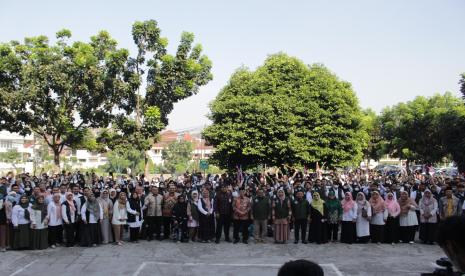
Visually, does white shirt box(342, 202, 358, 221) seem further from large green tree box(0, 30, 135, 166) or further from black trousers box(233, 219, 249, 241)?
large green tree box(0, 30, 135, 166)

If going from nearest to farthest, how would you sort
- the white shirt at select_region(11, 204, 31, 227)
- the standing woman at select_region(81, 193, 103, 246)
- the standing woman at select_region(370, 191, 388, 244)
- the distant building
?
the white shirt at select_region(11, 204, 31, 227) → the standing woman at select_region(81, 193, 103, 246) → the standing woman at select_region(370, 191, 388, 244) → the distant building

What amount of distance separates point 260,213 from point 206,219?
1.61 meters

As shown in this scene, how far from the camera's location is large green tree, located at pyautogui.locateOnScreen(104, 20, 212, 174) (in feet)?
87.3

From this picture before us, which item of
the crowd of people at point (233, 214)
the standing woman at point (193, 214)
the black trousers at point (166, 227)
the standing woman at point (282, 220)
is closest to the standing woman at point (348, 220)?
the crowd of people at point (233, 214)

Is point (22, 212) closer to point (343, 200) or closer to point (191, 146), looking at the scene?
point (343, 200)

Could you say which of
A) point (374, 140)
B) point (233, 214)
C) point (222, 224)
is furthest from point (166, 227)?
point (374, 140)

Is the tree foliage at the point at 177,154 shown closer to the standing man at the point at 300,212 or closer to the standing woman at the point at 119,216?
the standing woman at the point at 119,216

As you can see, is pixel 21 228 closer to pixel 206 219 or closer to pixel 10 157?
pixel 206 219

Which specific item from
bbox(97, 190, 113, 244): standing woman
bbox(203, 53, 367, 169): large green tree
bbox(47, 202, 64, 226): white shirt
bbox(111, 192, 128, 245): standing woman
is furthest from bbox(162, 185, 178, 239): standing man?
bbox(203, 53, 367, 169): large green tree

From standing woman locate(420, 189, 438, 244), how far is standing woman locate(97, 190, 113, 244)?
910cm

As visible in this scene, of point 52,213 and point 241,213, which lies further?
point 241,213

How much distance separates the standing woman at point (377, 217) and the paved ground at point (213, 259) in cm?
43

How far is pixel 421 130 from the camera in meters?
39.7

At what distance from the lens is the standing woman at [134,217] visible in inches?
571
